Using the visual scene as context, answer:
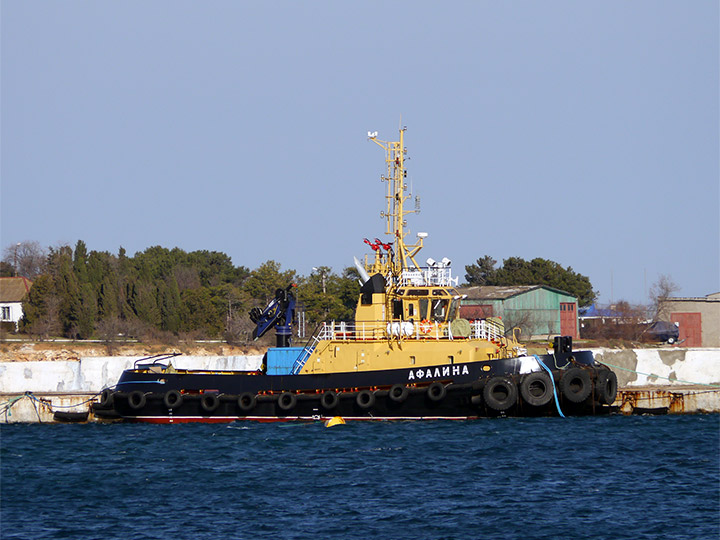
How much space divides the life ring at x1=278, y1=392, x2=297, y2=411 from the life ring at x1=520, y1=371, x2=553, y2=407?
604 centimetres

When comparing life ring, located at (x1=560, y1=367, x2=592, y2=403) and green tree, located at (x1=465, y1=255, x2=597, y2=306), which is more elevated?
green tree, located at (x1=465, y1=255, x2=597, y2=306)

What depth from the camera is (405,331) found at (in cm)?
2591

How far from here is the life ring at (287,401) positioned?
2575 centimetres

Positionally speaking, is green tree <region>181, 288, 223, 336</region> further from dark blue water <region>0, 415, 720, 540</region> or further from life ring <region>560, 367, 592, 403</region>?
life ring <region>560, 367, 592, 403</region>

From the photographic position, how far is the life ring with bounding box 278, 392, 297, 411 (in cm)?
2575

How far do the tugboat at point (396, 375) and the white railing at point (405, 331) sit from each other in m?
0.03

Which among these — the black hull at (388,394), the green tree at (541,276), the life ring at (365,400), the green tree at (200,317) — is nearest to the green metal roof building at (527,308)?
the green tree at (541,276)

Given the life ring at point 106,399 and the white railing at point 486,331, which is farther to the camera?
the life ring at point 106,399

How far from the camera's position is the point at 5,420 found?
2842 centimetres

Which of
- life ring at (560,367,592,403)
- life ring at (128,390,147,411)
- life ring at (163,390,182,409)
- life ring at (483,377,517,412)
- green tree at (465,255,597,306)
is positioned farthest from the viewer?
green tree at (465,255,597,306)

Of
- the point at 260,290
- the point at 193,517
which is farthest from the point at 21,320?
the point at 193,517

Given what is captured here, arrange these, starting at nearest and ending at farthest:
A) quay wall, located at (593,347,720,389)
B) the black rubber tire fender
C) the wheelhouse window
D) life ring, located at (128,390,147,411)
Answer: the black rubber tire fender < the wheelhouse window < life ring, located at (128,390,147,411) < quay wall, located at (593,347,720,389)

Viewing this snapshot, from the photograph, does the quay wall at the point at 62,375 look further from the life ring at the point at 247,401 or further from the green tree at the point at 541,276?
the green tree at the point at 541,276

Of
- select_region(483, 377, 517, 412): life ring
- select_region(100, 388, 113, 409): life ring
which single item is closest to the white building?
select_region(100, 388, 113, 409): life ring
